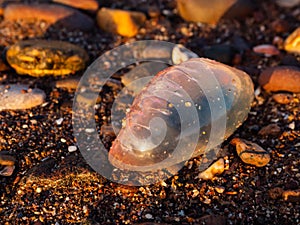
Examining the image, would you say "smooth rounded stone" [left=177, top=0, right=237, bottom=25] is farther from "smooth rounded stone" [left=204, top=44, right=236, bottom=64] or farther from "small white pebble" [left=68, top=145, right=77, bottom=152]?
"small white pebble" [left=68, top=145, right=77, bottom=152]

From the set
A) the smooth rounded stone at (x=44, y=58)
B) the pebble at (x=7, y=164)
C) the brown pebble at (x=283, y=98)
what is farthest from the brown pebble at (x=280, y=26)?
the pebble at (x=7, y=164)

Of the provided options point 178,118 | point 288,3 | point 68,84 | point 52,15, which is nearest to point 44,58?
point 68,84

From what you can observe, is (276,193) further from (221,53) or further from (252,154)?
(221,53)

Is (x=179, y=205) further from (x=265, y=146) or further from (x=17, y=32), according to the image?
(x=17, y=32)

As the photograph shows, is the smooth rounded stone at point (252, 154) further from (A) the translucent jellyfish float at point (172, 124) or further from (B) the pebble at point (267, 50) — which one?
(B) the pebble at point (267, 50)

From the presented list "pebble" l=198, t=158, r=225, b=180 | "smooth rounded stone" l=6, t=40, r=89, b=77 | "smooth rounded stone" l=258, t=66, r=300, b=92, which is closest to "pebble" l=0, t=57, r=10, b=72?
"smooth rounded stone" l=6, t=40, r=89, b=77

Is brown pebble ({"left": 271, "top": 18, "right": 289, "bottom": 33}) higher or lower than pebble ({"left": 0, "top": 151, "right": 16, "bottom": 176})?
higher
